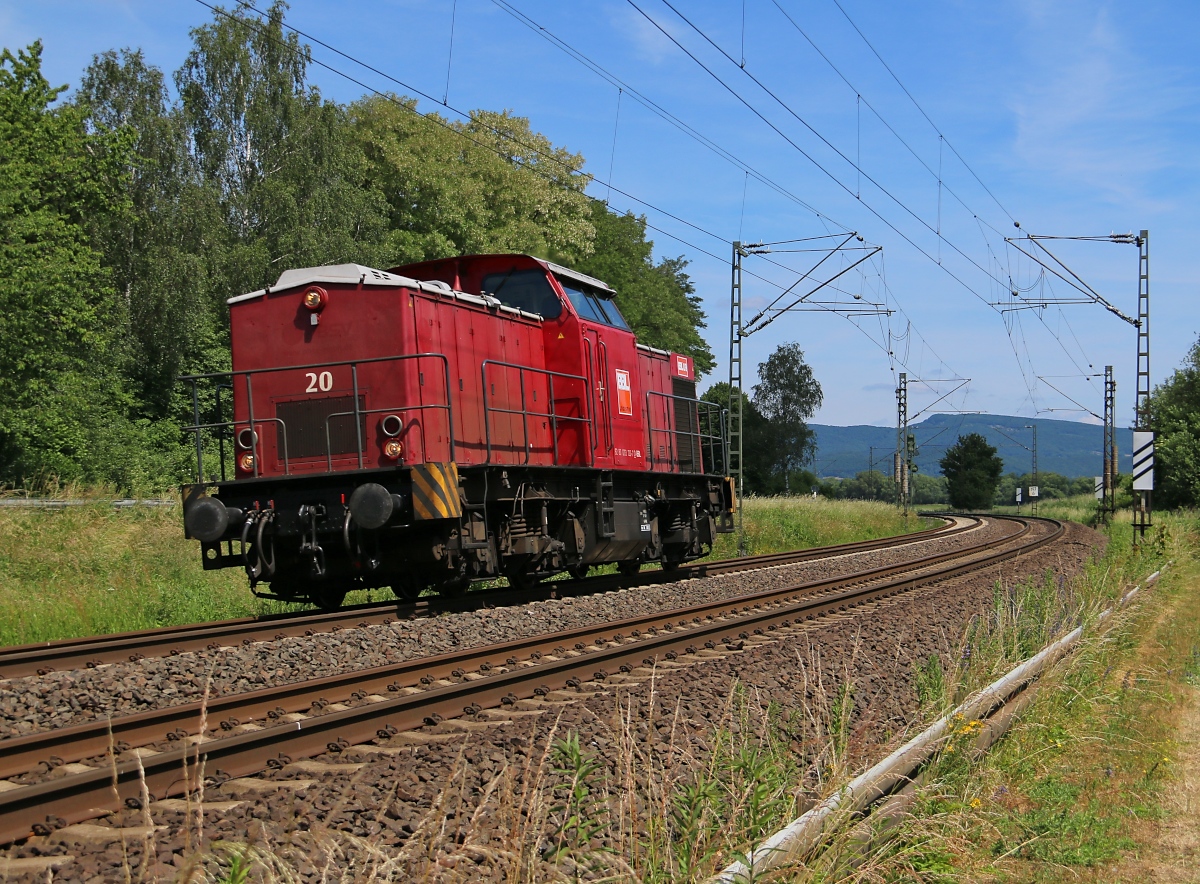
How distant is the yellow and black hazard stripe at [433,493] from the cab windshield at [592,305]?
374 cm

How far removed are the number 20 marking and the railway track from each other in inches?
142

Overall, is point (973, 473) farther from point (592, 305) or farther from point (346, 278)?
point (346, 278)

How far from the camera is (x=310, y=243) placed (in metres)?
30.6

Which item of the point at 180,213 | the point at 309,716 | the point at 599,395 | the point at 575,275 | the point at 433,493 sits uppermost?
the point at 180,213

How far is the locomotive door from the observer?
1249 cm

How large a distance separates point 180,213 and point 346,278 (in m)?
23.1

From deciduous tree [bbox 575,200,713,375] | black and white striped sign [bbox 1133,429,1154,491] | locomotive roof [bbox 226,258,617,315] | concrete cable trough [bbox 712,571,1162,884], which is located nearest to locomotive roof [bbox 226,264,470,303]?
locomotive roof [bbox 226,258,617,315]

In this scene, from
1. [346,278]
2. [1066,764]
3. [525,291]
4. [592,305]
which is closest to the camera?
[1066,764]

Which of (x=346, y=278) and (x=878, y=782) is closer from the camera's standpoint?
(x=878, y=782)

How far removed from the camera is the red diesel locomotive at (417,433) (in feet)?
32.5

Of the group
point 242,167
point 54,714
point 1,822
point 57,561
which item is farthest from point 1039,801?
point 242,167

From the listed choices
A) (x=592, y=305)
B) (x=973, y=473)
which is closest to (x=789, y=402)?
(x=973, y=473)

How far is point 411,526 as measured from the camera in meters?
10.2

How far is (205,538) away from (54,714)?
3.71 metres
